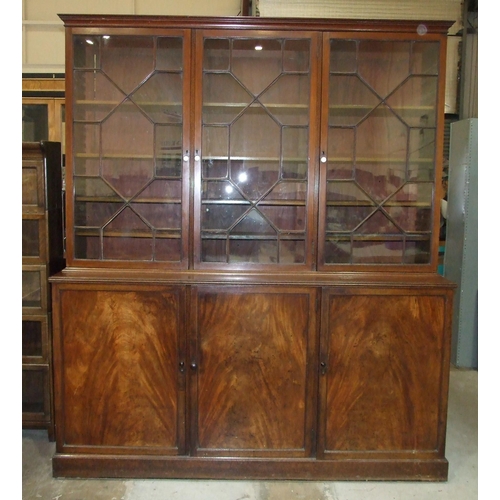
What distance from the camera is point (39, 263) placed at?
7.58ft

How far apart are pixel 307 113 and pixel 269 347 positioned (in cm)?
111

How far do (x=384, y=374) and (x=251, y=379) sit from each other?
626mm

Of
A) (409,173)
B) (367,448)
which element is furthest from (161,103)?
(367,448)

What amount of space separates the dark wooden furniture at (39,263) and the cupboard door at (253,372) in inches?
34.8

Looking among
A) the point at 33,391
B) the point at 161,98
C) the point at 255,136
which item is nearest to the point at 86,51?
the point at 161,98

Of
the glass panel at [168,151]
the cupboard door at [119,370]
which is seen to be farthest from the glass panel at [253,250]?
the glass panel at [168,151]

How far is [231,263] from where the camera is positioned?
2.10 m

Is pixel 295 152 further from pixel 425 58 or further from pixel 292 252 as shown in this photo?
pixel 425 58

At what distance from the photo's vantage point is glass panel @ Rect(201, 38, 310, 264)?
2.05 meters

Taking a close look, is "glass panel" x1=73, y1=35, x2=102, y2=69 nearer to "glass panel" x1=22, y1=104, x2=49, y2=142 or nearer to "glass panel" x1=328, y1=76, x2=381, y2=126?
"glass panel" x1=328, y1=76, x2=381, y2=126

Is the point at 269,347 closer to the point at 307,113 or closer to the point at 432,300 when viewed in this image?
the point at 432,300

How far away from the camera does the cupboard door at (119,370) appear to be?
2027mm

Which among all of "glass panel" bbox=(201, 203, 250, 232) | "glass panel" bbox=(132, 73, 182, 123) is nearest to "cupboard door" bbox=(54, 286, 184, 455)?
"glass panel" bbox=(201, 203, 250, 232)

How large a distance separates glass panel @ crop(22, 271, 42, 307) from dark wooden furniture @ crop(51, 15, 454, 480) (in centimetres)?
40
